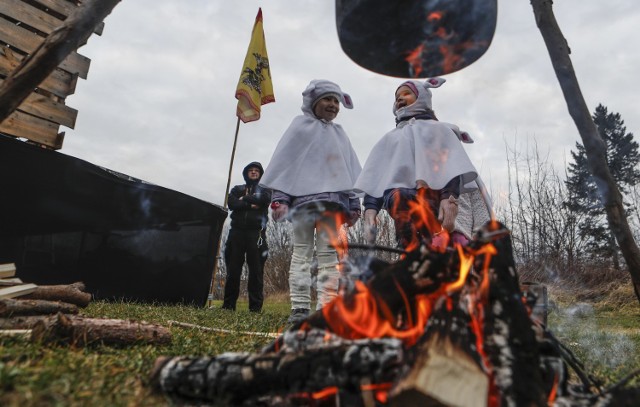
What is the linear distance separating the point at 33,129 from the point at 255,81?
14.9ft

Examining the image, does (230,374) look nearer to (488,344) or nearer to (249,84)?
(488,344)

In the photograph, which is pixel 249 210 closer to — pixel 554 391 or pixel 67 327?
pixel 67 327

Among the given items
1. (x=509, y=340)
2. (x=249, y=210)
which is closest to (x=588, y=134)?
(x=509, y=340)

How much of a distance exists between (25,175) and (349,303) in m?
5.15

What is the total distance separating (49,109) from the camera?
5824mm

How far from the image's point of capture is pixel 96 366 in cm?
183

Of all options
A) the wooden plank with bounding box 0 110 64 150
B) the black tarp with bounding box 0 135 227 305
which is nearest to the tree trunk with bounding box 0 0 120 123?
the black tarp with bounding box 0 135 227 305

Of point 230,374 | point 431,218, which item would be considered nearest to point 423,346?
point 230,374

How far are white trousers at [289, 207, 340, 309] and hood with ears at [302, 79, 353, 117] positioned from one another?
1.21 m

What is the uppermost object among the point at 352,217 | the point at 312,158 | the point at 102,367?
the point at 312,158

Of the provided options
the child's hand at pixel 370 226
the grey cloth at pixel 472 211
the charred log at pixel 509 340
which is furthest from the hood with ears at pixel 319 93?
the charred log at pixel 509 340

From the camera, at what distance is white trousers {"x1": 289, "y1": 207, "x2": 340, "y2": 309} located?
4.43 metres

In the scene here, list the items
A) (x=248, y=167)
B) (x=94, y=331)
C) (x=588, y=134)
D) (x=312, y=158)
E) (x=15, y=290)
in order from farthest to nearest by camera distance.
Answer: (x=248, y=167), (x=312, y=158), (x=15, y=290), (x=94, y=331), (x=588, y=134)

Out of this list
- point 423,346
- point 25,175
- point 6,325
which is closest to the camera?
point 423,346
